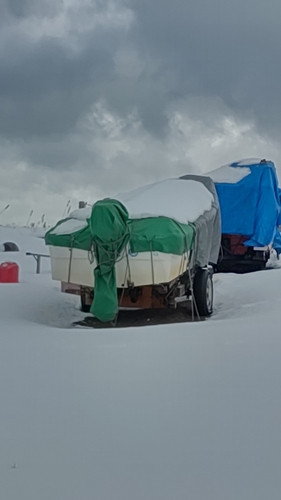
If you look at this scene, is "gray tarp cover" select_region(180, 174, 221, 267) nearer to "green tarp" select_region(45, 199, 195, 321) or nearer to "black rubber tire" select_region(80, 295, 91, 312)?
"green tarp" select_region(45, 199, 195, 321)

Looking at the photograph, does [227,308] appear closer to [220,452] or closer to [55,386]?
[55,386]

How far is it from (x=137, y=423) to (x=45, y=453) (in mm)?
605

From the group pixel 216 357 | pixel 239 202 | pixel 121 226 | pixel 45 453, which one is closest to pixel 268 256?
pixel 239 202

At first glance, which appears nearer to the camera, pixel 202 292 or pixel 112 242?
pixel 112 242

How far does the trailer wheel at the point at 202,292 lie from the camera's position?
329 inches

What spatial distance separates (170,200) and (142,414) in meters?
5.31

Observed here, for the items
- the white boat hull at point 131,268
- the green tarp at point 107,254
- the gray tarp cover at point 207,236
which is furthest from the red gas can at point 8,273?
the green tarp at point 107,254

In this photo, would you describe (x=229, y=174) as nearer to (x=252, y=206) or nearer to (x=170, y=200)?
(x=252, y=206)

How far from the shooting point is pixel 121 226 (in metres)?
6.93

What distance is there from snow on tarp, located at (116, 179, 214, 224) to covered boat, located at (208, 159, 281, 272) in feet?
12.4

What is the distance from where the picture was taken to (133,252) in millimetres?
6898

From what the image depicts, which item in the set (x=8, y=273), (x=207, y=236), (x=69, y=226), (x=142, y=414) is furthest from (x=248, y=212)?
(x=142, y=414)

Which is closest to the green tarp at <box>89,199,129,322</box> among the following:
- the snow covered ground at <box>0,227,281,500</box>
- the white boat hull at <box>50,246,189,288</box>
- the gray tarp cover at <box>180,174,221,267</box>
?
the white boat hull at <box>50,246,189,288</box>

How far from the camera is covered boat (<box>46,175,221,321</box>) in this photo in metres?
6.89
